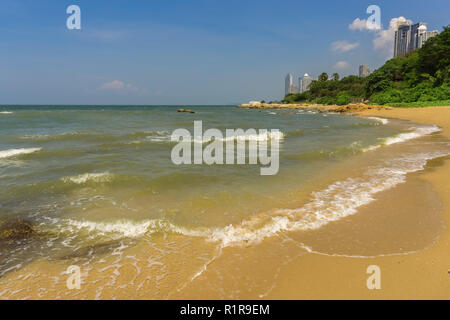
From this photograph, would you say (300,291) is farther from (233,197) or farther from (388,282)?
(233,197)

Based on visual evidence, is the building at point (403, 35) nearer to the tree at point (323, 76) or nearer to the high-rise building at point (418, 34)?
the high-rise building at point (418, 34)

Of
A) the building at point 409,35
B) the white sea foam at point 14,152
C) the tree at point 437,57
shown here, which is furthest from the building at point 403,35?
the white sea foam at point 14,152

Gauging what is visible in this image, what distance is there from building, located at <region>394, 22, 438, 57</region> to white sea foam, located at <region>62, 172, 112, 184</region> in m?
164

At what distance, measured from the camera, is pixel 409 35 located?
5389 inches

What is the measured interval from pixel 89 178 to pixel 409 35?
589ft

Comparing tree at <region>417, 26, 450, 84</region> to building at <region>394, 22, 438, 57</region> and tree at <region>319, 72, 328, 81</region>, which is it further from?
building at <region>394, 22, 438, 57</region>

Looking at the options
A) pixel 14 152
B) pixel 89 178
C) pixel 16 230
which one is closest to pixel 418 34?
pixel 89 178

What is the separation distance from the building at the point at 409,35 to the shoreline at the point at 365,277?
164 meters

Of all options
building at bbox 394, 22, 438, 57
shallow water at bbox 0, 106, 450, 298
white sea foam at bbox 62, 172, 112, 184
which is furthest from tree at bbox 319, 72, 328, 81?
white sea foam at bbox 62, 172, 112, 184

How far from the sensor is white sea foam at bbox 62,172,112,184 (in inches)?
283

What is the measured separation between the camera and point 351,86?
293 ft

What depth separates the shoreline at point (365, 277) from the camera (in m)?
2.79

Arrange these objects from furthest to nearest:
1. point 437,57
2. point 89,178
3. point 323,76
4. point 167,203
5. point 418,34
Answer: point 418,34, point 323,76, point 437,57, point 89,178, point 167,203

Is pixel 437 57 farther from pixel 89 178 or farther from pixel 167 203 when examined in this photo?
pixel 89 178
